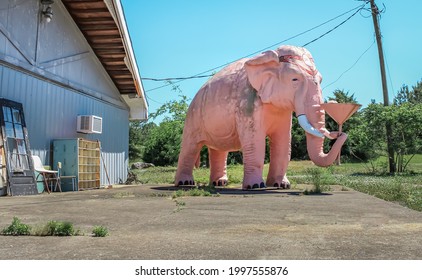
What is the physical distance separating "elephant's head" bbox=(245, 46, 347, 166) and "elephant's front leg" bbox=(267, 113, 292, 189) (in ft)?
2.64

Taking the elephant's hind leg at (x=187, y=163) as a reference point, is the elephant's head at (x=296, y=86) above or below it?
above

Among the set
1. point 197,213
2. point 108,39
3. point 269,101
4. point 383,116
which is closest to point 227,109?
point 269,101

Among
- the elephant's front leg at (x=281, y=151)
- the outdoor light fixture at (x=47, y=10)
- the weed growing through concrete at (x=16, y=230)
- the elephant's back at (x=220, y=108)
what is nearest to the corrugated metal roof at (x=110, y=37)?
the outdoor light fixture at (x=47, y=10)

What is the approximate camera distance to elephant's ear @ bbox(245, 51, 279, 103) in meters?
8.55

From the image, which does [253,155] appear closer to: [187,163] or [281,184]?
[281,184]

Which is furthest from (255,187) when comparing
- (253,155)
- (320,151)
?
(320,151)

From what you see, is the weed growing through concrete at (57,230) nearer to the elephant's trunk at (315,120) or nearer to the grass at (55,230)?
the grass at (55,230)

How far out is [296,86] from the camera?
832 cm

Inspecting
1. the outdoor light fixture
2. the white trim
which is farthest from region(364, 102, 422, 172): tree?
Result: the outdoor light fixture

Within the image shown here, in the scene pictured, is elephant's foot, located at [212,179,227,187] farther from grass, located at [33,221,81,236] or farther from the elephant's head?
grass, located at [33,221,81,236]

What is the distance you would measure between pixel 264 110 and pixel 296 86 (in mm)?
839

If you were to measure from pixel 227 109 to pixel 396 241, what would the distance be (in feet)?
20.9

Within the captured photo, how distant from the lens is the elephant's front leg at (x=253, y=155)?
8562 millimetres

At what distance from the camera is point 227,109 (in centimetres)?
915
